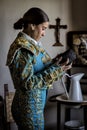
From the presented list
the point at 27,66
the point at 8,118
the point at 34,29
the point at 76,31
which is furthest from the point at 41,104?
the point at 76,31

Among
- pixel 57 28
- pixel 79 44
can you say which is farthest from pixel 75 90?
pixel 57 28

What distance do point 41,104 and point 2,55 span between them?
1326mm

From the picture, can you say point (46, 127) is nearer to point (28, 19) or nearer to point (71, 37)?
point (71, 37)

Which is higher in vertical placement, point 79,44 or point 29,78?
point 79,44

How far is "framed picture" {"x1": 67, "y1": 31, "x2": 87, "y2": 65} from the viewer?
8.53ft

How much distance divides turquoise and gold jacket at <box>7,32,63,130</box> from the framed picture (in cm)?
110

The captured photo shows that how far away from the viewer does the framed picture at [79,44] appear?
2.60 metres

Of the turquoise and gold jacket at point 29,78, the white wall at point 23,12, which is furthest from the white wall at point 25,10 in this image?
the turquoise and gold jacket at point 29,78

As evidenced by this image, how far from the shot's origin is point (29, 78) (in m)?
1.39

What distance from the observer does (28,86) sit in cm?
140

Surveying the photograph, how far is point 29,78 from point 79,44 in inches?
51.5

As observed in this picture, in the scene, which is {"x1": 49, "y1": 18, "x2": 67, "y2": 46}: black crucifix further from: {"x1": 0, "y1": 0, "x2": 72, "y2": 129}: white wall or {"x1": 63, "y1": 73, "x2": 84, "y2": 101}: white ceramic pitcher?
{"x1": 63, "y1": 73, "x2": 84, "y2": 101}: white ceramic pitcher

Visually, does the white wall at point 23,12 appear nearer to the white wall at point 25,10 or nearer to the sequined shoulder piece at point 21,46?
the white wall at point 25,10

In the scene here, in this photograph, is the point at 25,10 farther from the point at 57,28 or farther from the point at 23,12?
the point at 57,28
